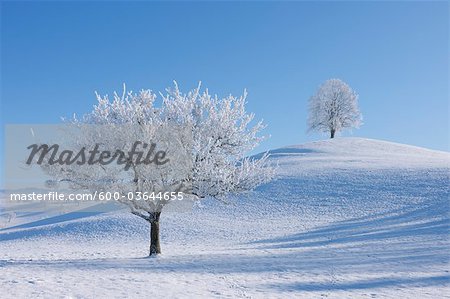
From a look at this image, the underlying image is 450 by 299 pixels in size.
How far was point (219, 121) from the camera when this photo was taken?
878 inches

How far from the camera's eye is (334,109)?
86.8m

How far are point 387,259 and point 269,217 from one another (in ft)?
70.1

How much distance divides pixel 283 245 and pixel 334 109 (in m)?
64.2

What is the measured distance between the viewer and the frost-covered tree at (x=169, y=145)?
2128 centimetres

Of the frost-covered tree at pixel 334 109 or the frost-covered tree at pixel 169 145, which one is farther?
the frost-covered tree at pixel 334 109

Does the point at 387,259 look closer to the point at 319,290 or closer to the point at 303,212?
the point at 319,290

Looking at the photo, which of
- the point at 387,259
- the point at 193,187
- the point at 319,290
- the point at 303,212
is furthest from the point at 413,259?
the point at 303,212

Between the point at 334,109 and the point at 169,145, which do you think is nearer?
the point at 169,145

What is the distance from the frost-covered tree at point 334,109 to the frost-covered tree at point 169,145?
223 feet
